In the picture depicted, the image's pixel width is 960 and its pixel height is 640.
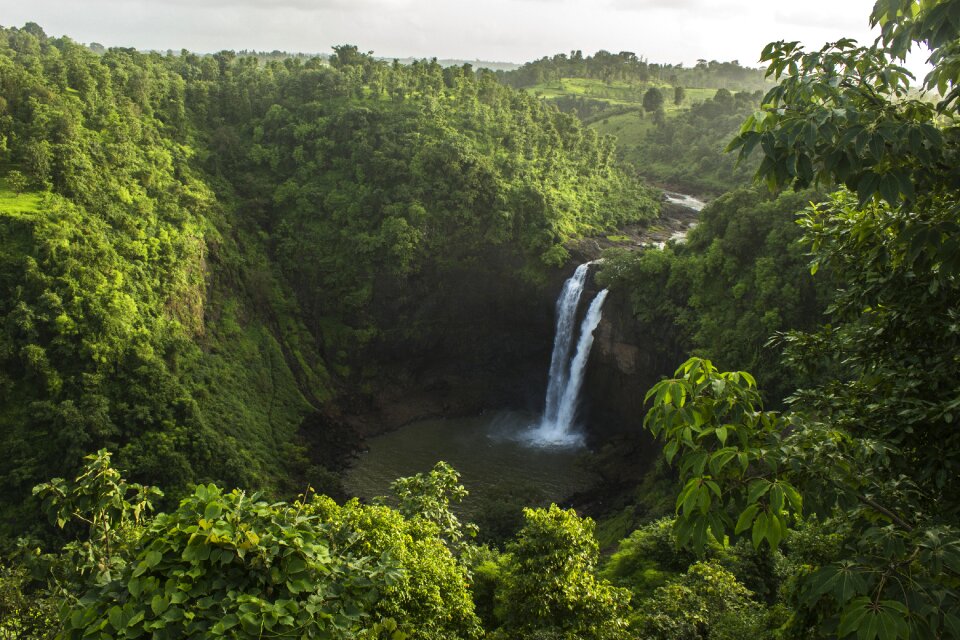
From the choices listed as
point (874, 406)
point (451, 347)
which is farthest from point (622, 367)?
point (874, 406)

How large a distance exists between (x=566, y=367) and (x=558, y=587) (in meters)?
23.5

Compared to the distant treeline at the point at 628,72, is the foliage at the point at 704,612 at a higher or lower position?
lower

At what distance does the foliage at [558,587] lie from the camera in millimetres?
10344

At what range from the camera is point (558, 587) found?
10.5 metres

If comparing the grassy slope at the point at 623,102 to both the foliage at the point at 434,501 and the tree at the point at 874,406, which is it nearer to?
the foliage at the point at 434,501

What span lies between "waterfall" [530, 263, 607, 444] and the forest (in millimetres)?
891

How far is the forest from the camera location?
14.7 ft

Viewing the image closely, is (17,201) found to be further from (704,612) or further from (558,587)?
(704,612)

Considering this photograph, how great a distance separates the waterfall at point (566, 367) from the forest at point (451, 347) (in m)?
0.89

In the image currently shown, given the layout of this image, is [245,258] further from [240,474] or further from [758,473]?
[758,473]

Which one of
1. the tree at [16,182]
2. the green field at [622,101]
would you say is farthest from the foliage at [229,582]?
the green field at [622,101]

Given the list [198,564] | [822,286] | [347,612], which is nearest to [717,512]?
[347,612]

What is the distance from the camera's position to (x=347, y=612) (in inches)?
228

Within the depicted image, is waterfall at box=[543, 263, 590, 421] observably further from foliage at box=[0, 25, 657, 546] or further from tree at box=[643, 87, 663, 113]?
tree at box=[643, 87, 663, 113]
